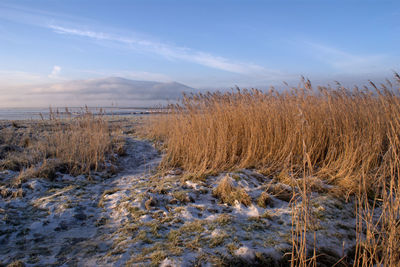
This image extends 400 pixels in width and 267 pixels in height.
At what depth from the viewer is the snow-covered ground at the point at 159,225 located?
74.7 inches

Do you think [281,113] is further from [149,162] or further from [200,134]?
[149,162]

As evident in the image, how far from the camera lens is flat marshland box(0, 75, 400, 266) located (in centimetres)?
188

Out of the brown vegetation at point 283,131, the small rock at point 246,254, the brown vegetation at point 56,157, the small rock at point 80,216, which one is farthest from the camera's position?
the brown vegetation at point 56,157

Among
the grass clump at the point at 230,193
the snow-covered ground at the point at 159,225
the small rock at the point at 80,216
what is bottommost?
the small rock at the point at 80,216

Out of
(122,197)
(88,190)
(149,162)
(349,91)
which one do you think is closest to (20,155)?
(88,190)

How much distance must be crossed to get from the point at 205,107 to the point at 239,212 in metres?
2.53

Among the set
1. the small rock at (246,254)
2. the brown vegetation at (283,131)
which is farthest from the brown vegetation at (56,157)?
the small rock at (246,254)

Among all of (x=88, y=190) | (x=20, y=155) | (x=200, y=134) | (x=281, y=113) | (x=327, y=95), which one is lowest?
(x=88, y=190)

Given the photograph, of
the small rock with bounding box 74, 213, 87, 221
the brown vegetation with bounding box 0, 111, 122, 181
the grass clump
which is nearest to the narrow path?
the small rock with bounding box 74, 213, 87, 221

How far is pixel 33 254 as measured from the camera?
2.02 metres

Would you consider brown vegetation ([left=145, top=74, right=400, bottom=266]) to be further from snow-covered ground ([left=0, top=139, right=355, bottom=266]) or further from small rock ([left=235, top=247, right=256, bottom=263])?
small rock ([left=235, top=247, right=256, bottom=263])

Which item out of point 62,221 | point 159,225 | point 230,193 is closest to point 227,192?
point 230,193

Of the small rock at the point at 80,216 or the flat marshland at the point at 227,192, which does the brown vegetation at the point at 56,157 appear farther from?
the small rock at the point at 80,216

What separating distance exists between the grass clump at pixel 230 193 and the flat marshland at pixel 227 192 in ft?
0.05
